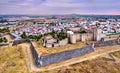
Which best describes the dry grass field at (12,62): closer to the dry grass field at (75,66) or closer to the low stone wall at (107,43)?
the dry grass field at (75,66)

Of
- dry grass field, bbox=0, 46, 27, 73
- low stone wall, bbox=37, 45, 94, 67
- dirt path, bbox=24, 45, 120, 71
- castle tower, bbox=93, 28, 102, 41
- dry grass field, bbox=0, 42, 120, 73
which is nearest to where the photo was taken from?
dry grass field, bbox=0, 42, 120, 73

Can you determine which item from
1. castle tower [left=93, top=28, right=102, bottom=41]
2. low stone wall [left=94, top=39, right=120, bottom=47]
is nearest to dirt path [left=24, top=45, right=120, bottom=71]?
low stone wall [left=94, top=39, right=120, bottom=47]

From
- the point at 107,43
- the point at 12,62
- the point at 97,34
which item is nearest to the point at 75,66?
the point at 12,62

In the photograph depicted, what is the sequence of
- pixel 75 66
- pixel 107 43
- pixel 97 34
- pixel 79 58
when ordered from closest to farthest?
pixel 75 66 < pixel 79 58 < pixel 107 43 < pixel 97 34

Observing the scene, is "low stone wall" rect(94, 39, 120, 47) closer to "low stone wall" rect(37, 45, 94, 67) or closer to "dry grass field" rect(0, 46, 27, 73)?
"low stone wall" rect(37, 45, 94, 67)

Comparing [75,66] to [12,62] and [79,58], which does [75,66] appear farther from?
[12,62]

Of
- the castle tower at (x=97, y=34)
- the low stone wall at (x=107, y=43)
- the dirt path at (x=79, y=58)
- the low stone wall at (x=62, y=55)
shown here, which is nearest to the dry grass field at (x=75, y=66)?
the dirt path at (x=79, y=58)

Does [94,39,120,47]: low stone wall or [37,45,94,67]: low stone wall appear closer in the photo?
[37,45,94,67]: low stone wall

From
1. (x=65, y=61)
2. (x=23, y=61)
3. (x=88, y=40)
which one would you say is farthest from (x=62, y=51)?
(x=88, y=40)

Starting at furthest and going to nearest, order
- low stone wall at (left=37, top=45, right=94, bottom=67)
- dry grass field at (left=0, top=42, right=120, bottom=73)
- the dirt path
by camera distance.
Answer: low stone wall at (left=37, top=45, right=94, bottom=67) → the dirt path → dry grass field at (left=0, top=42, right=120, bottom=73)
